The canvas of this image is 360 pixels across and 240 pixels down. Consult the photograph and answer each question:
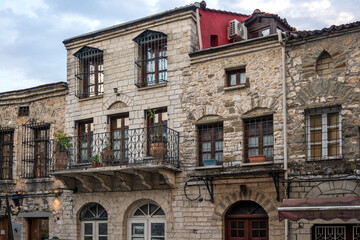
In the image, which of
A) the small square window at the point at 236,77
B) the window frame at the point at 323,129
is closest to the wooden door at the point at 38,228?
the small square window at the point at 236,77

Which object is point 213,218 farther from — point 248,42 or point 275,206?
point 248,42

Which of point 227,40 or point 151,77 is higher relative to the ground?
point 227,40

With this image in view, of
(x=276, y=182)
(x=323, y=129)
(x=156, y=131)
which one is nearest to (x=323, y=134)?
(x=323, y=129)

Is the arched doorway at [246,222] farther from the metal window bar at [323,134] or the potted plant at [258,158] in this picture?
the metal window bar at [323,134]

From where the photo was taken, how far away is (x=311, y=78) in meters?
15.0

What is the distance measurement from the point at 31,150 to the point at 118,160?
4457mm

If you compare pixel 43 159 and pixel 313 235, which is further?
pixel 43 159

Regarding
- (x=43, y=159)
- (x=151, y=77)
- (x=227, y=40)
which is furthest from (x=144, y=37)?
(x=43, y=159)

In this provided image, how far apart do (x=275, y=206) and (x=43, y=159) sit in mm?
9136

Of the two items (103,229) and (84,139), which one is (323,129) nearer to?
(103,229)

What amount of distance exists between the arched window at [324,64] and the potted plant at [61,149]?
8438 millimetres

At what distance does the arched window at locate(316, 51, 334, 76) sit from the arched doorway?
406 cm

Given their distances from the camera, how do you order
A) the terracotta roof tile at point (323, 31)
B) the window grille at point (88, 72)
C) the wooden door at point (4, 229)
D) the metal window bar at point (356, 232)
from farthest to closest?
the wooden door at point (4, 229) < the window grille at point (88, 72) < the terracotta roof tile at point (323, 31) < the metal window bar at point (356, 232)

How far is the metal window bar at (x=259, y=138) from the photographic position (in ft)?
51.2
